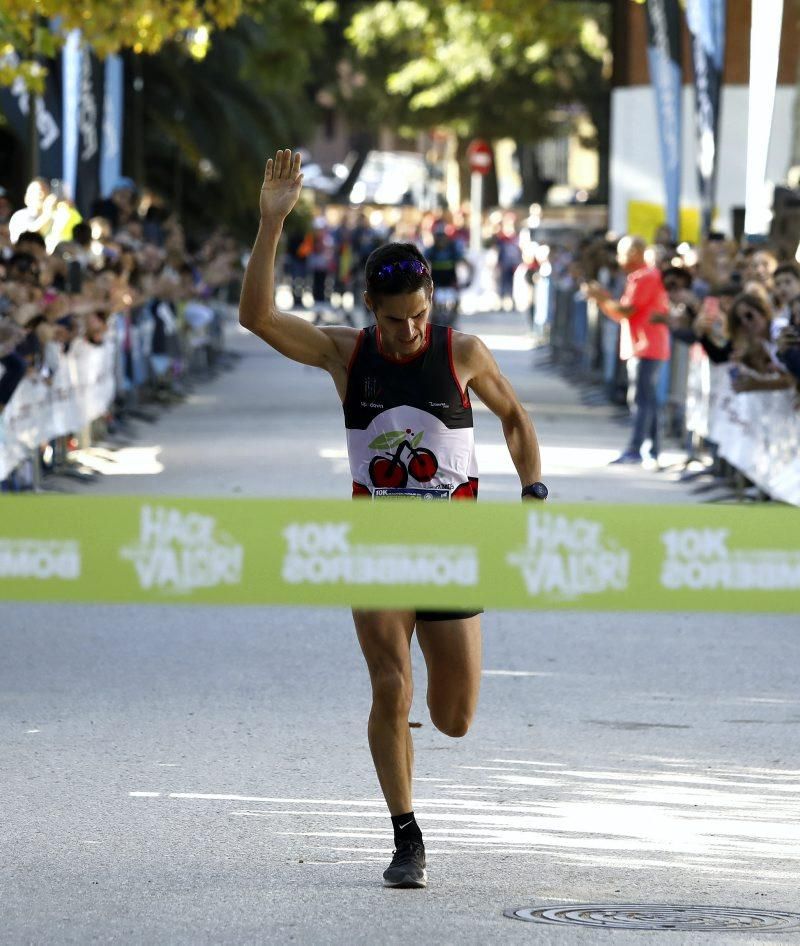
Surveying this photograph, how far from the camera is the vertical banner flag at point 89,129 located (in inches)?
855

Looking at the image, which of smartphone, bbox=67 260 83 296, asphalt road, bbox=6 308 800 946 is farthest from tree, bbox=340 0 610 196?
asphalt road, bbox=6 308 800 946

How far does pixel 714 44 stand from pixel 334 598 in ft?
55.4

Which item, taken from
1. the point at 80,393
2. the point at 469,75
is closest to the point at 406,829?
the point at 80,393

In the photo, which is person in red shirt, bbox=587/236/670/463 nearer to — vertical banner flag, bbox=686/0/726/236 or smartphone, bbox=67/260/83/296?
vertical banner flag, bbox=686/0/726/236

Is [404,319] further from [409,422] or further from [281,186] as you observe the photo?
[281,186]

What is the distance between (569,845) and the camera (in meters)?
6.71

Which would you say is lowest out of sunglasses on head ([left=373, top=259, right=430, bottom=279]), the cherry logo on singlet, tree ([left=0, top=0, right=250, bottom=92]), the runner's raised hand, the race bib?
the race bib

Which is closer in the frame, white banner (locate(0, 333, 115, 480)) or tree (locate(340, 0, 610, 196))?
white banner (locate(0, 333, 115, 480))

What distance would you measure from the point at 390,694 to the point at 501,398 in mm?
910

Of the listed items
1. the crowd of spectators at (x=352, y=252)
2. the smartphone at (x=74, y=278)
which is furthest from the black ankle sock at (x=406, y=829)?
the crowd of spectators at (x=352, y=252)

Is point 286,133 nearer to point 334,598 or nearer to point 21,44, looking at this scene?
point 21,44

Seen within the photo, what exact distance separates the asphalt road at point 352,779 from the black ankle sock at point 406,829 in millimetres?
148

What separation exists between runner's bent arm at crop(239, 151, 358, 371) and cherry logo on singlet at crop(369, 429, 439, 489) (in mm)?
277

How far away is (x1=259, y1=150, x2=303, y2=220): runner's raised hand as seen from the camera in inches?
236
